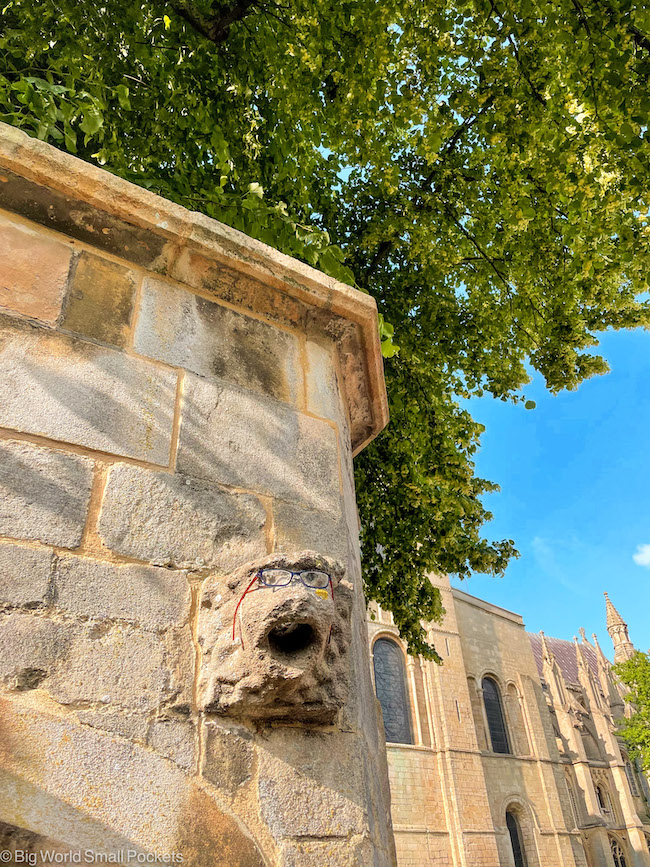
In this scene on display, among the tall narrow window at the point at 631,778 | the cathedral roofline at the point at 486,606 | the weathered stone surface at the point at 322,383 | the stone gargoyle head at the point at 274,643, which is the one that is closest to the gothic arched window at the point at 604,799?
the tall narrow window at the point at 631,778

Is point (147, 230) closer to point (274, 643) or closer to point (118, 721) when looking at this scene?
point (274, 643)

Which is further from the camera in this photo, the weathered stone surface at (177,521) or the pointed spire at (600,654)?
the pointed spire at (600,654)

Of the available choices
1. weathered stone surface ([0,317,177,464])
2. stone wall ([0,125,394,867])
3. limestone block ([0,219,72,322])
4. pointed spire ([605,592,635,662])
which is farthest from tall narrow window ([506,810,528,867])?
pointed spire ([605,592,635,662])

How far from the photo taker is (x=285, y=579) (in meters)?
1.84

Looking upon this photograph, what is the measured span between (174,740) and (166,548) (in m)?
0.52

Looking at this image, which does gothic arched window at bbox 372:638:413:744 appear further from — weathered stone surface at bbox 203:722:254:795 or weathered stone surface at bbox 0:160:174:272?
weathered stone surface at bbox 0:160:174:272

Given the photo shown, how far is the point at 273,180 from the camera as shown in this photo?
5.75 meters

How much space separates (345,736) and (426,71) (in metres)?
5.47

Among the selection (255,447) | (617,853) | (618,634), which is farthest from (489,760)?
(618,634)

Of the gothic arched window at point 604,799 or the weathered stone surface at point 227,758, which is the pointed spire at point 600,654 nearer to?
the gothic arched window at point 604,799

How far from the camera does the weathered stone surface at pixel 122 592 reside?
1.66 m

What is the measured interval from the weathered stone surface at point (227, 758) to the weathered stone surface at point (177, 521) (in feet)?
1.53

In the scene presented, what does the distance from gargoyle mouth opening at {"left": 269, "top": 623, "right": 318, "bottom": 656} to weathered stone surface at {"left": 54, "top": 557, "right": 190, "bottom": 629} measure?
273mm

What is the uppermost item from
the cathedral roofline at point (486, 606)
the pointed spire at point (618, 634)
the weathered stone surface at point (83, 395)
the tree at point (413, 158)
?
the pointed spire at point (618, 634)
